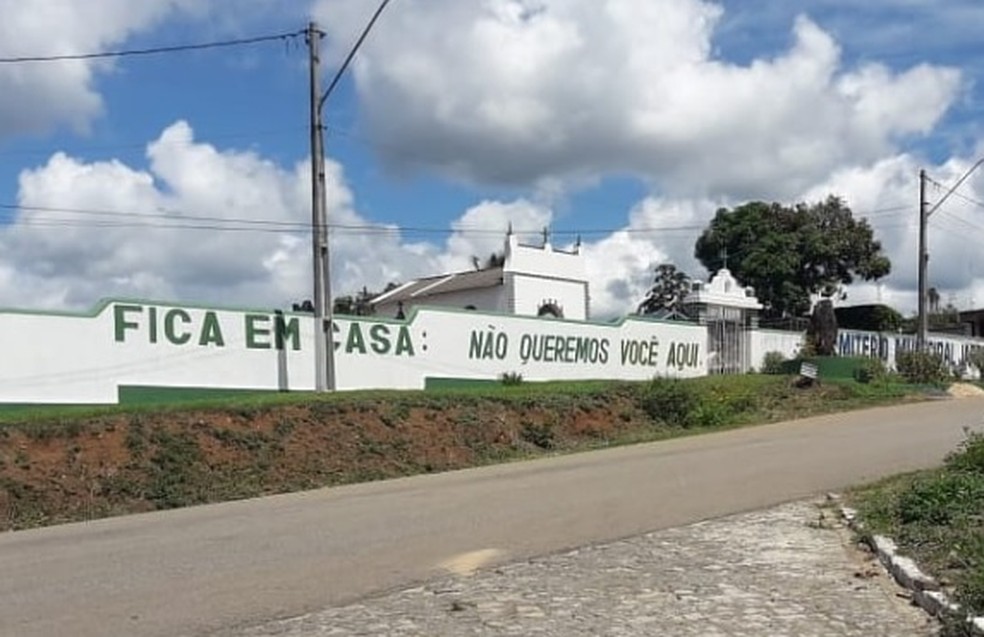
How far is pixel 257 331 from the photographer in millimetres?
25953

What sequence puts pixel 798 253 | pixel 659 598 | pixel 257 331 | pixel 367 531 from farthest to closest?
pixel 798 253, pixel 257 331, pixel 367 531, pixel 659 598

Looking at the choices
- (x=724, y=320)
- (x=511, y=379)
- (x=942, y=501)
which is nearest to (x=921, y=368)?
(x=724, y=320)

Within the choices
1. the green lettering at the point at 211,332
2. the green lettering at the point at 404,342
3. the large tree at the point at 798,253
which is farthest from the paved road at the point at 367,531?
the large tree at the point at 798,253

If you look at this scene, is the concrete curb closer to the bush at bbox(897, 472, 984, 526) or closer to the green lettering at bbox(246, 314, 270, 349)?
the bush at bbox(897, 472, 984, 526)

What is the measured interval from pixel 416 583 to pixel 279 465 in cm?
1022

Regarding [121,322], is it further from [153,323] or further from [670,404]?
[670,404]

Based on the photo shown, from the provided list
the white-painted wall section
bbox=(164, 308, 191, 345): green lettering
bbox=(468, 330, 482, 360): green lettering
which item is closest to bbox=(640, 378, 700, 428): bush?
bbox=(468, 330, 482, 360): green lettering

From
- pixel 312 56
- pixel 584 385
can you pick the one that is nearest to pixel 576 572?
pixel 312 56

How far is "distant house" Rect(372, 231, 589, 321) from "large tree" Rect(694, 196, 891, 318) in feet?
38.7

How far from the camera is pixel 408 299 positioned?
53.7 metres

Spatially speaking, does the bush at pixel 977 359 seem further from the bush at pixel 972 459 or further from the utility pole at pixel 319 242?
the bush at pixel 972 459

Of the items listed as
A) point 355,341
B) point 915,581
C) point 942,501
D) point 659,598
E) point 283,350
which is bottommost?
point 659,598

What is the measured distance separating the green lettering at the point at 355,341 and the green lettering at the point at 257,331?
2.21 m

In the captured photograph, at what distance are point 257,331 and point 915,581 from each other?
65.1 ft
